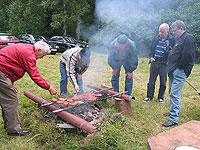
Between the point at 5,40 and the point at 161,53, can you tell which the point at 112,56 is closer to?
the point at 161,53

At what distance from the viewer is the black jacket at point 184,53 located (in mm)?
3537

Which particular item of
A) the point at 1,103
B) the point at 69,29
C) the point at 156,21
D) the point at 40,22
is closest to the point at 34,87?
the point at 1,103

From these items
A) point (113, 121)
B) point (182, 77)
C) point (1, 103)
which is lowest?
point (113, 121)

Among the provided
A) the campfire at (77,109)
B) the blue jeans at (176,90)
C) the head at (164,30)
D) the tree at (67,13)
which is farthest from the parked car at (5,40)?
the blue jeans at (176,90)

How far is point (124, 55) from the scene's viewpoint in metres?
4.88

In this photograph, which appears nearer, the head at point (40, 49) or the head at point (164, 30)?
the head at point (40, 49)

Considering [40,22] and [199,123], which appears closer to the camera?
[199,123]

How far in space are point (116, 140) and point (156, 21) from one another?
11.8 m

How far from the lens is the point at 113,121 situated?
11.0ft

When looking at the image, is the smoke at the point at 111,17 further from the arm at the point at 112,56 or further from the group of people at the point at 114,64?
the group of people at the point at 114,64

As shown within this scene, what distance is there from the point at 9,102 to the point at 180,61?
10.7 ft

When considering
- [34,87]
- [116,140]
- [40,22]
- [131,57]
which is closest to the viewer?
[116,140]

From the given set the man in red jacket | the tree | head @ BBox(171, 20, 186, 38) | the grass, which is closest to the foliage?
the tree

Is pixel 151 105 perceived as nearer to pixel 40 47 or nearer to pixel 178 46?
pixel 178 46
